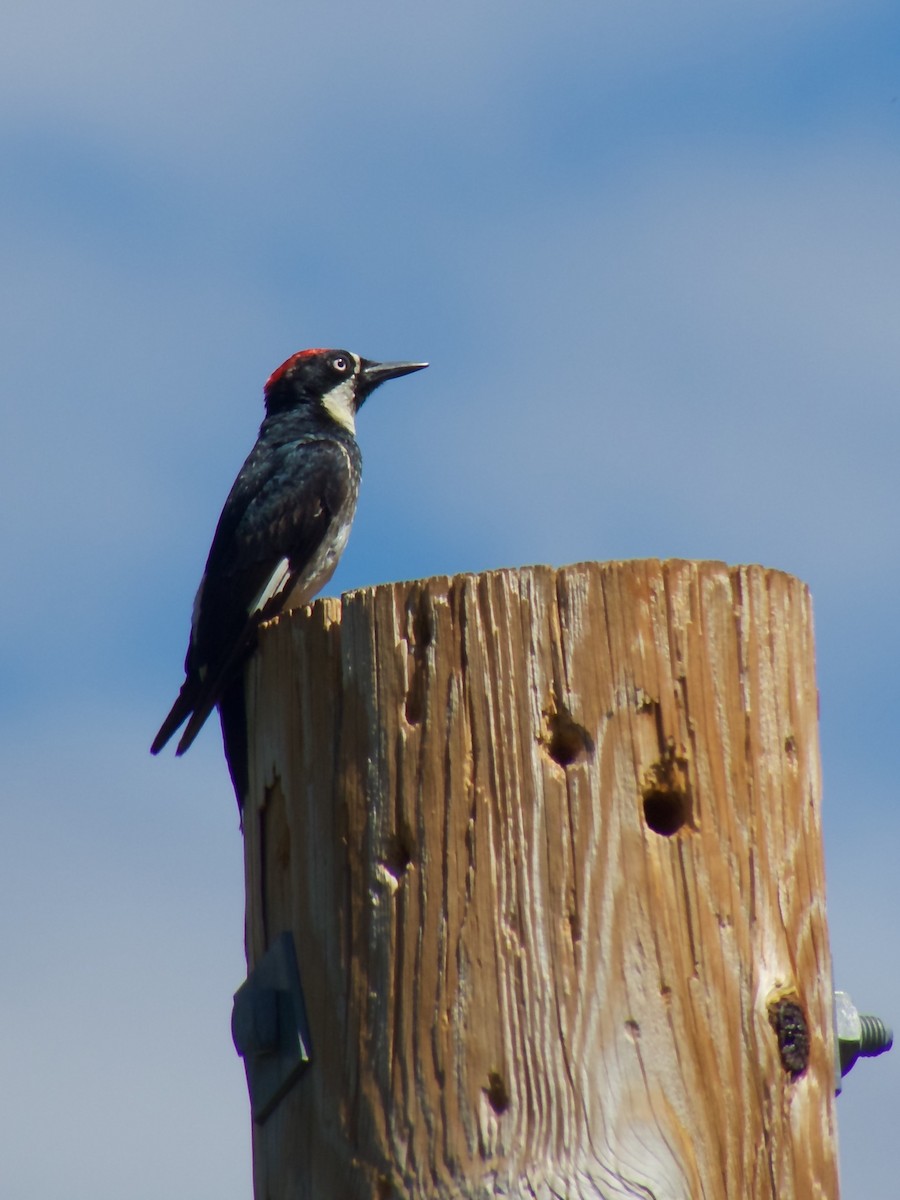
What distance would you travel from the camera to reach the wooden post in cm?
217

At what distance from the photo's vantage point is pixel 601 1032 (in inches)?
85.7

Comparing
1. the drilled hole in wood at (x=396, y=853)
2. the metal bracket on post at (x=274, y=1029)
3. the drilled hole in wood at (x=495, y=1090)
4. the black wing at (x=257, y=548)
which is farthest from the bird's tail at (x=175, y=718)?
the drilled hole in wood at (x=495, y=1090)

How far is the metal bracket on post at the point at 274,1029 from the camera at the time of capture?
2383 millimetres

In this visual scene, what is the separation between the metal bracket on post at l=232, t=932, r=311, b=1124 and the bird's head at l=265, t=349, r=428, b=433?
461cm

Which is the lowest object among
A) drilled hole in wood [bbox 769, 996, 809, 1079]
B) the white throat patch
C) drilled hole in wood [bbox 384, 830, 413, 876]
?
drilled hole in wood [bbox 769, 996, 809, 1079]

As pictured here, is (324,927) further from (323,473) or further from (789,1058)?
(323,473)

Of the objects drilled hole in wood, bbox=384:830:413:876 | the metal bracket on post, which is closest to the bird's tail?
the metal bracket on post

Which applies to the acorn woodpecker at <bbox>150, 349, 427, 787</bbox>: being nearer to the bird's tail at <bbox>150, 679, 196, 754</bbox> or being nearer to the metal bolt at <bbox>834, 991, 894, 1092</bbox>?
the bird's tail at <bbox>150, 679, 196, 754</bbox>

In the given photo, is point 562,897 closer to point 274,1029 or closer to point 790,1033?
point 790,1033

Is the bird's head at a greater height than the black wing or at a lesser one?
greater

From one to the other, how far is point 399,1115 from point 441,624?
665 mm

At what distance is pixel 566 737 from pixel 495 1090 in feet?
1.57

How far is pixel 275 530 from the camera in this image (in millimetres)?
5570

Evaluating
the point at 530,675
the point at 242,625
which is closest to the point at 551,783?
the point at 530,675
